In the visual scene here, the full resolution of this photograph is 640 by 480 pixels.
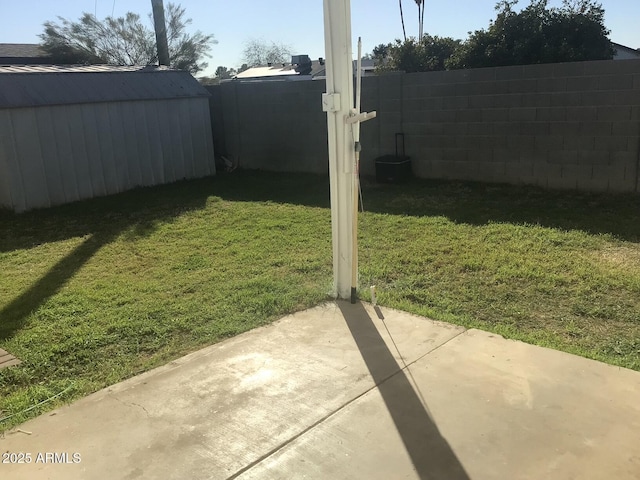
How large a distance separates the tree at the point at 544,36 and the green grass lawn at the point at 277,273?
305 inches

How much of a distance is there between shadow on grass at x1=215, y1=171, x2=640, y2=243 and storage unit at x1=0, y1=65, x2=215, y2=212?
1671mm

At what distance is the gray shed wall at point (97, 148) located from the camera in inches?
347

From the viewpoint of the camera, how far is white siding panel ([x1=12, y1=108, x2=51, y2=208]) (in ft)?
28.6

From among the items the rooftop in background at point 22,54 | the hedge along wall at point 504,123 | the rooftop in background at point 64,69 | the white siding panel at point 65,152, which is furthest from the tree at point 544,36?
the rooftop in background at point 22,54

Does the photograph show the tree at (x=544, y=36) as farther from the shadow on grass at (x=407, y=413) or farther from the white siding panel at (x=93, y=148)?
the shadow on grass at (x=407, y=413)

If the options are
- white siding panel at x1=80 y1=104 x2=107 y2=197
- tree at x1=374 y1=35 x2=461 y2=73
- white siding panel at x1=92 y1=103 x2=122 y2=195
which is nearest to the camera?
white siding panel at x1=80 y1=104 x2=107 y2=197

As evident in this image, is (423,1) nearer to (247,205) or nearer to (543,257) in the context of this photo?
(247,205)

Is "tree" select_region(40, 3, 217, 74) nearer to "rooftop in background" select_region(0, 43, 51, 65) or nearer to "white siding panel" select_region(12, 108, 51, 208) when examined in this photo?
"rooftop in background" select_region(0, 43, 51, 65)

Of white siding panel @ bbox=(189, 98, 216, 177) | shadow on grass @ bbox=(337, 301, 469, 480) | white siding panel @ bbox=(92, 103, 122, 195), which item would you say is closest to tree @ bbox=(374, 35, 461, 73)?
white siding panel @ bbox=(189, 98, 216, 177)

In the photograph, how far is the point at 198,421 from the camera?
2.93 meters

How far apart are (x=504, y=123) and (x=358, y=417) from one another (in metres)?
6.77

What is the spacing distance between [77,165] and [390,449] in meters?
8.67

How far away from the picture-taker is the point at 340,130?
14.0ft

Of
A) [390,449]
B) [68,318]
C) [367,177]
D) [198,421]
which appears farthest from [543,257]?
[367,177]
